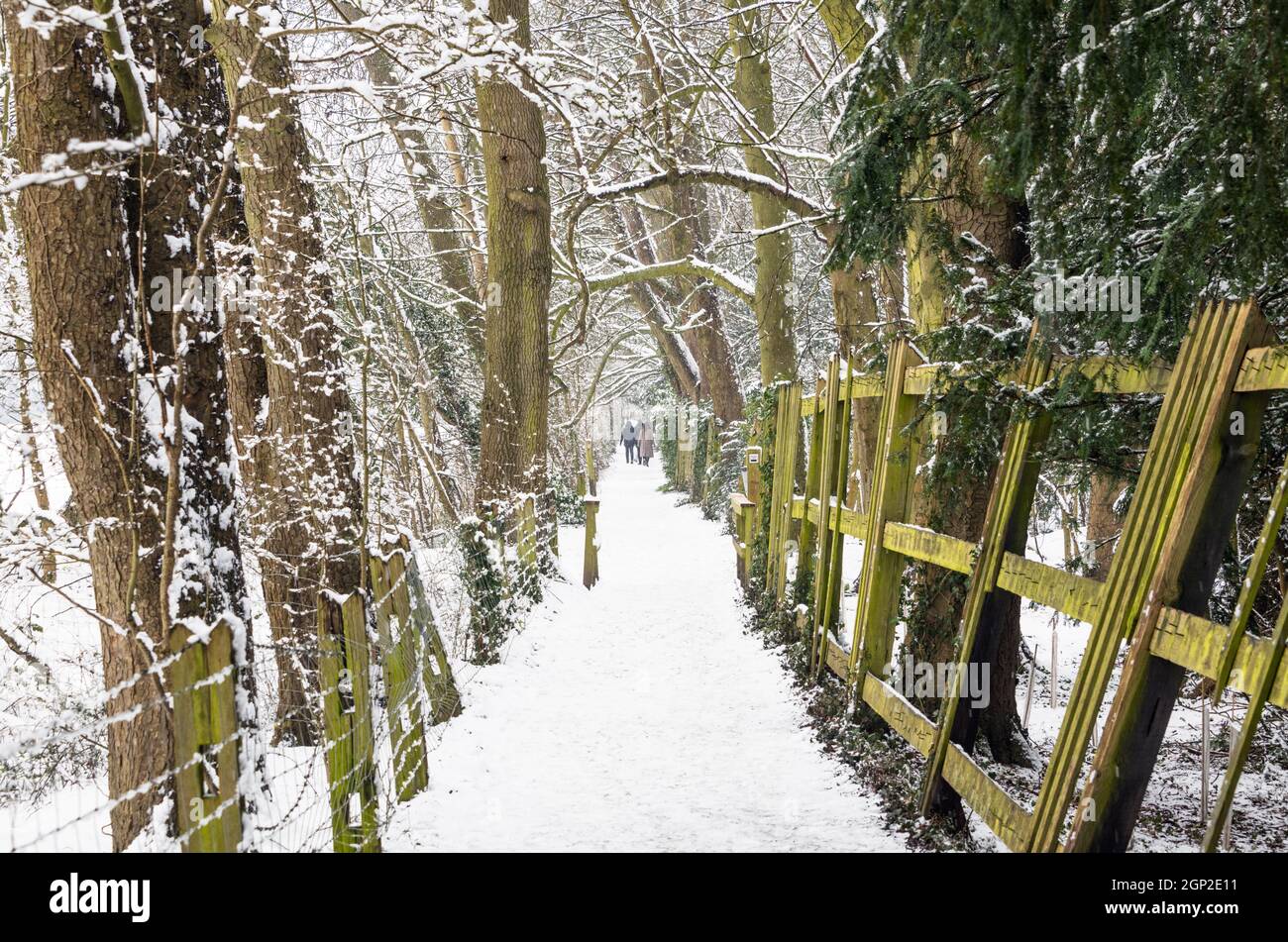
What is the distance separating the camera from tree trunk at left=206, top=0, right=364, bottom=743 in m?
5.56

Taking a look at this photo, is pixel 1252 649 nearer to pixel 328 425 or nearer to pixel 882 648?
pixel 882 648

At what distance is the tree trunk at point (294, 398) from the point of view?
5562 millimetres

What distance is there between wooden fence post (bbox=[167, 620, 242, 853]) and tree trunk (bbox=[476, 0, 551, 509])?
6540mm

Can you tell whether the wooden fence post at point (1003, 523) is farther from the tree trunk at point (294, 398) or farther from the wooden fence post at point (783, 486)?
the wooden fence post at point (783, 486)

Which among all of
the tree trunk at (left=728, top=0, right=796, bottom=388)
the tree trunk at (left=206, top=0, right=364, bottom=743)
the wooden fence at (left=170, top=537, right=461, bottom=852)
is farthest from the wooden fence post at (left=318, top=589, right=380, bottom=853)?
the tree trunk at (left=728, top=0, right=796, bottom=388)

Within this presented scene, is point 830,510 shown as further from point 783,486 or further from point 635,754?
point 783,486

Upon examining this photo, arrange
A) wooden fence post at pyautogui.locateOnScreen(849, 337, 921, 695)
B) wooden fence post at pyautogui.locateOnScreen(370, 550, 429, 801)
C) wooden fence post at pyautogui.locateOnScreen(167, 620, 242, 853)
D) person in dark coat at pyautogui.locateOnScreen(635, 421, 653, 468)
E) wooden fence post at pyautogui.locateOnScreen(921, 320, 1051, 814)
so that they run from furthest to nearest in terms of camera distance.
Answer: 1. person in dark coat at pyautogui.locateOnScreen(635, 421, 653, 468)
2. wooden fence post at pyautogui.locateOnScreen(849, 337, 921, 695)
3. wooden fence post at pyautogui.locateOnScreen(370, 550, 429, 801)
4. wooden fence post at pyautogui.locateOnScreen(921, 320, 1051, 814)
5. wooden fence post at pyautogui.locateOnScreen(167, 620, 242, 853)

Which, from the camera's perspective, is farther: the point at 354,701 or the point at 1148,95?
the point at 354,701

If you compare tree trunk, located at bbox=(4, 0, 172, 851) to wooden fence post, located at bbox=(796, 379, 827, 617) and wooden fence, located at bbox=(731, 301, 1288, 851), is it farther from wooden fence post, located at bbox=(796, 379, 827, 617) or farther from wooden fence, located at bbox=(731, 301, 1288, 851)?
wooden fence post, located at bbox=(796, 379, 827, 617)

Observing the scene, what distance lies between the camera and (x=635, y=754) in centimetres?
549

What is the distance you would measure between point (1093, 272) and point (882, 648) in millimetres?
2528

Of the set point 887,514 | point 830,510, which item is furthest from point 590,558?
point 887,514
